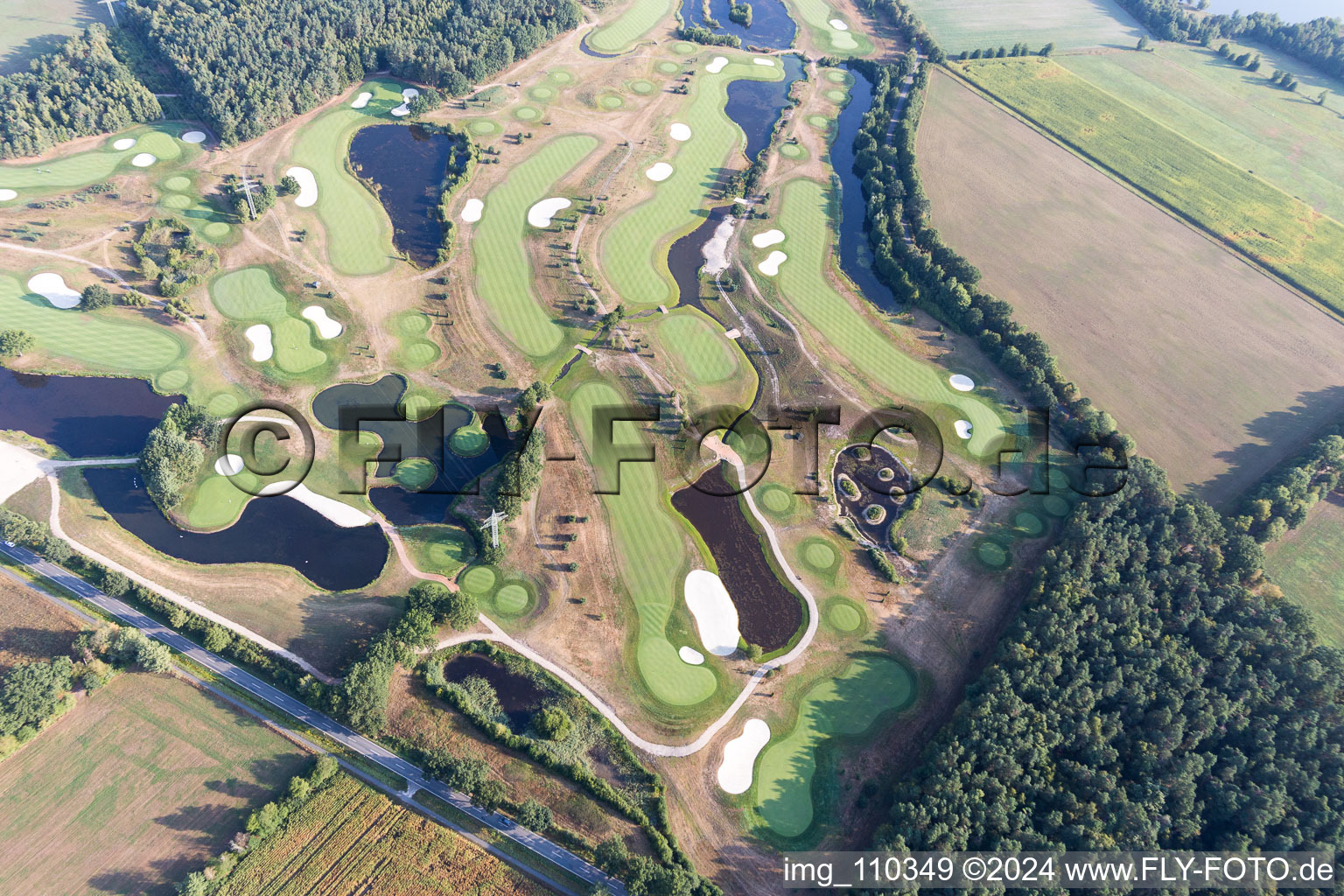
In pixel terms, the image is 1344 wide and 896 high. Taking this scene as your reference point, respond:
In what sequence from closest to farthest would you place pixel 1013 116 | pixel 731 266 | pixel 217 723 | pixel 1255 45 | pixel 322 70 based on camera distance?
pixel 217 723 → pixel 731 266 → pixel 322 70 → pixel 1013 116 → pixel 1255 45

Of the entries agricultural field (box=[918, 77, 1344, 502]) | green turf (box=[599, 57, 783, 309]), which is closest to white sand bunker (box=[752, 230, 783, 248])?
green turf (box=[599, 57, 783, 309])

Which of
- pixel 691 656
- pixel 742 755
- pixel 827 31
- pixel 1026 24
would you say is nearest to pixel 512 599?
Answer: pixel 691 656

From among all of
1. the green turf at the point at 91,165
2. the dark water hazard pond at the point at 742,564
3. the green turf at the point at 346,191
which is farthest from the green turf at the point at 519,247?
the green turf at the point at 91,165

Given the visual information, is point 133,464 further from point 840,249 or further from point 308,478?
point 840,249

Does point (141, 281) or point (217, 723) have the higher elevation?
point (141, 281)

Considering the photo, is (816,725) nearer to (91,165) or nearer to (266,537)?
(266,537)

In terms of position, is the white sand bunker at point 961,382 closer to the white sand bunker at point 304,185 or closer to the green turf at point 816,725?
the green turf at point 816,725

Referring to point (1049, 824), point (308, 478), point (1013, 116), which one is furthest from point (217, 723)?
point (1013, 116)
